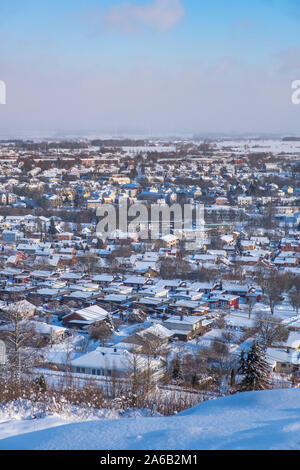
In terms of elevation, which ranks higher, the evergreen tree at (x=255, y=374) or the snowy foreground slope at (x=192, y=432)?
the snowy foreground slope at (x=192, y=432)

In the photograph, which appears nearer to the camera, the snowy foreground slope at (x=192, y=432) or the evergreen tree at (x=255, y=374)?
the snowy foreground slope at (x=192, y=432)

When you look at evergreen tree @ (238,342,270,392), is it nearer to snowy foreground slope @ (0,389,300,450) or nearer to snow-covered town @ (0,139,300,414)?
snow-covered town @ (0,139,300,414)

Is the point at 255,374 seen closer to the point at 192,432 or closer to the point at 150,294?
the point at 192,432

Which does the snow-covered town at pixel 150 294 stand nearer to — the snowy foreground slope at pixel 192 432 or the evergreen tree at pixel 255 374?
the evergreen tree at pixel 255 374

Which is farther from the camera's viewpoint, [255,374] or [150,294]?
[150,294]

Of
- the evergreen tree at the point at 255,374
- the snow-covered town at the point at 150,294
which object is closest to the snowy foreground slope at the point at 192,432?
the snow-covered town at the point at 150,294

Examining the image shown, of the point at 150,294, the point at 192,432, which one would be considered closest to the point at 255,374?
the point at 192,432

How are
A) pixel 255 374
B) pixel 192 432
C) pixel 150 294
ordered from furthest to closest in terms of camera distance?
pixel 150 294
pixel 255 374
pixel 192 432
